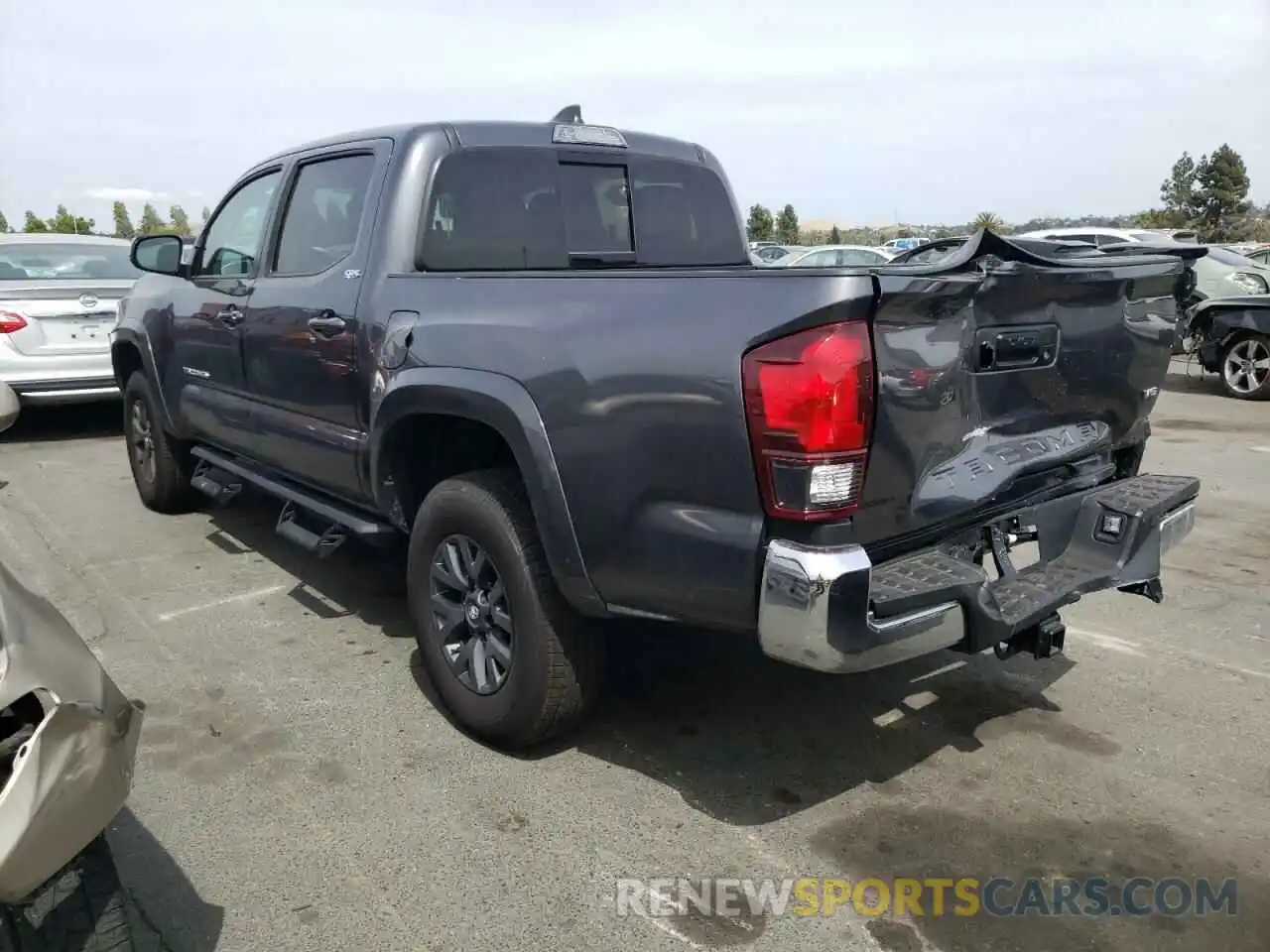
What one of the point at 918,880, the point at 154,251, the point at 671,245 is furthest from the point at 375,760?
the point at 154,251

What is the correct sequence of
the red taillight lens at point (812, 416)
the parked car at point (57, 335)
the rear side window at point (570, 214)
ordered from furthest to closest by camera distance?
the parked car at point (57, 335) → the rear side window at point (570, 214) → the red taillight lens at point (812, 416)

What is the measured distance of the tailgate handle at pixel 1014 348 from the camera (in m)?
2.81

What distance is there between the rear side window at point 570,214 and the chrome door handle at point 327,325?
419 mm

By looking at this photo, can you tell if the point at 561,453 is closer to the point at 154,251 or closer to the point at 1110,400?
the point at 1110,400

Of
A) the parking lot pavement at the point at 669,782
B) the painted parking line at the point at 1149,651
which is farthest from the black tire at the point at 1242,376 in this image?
the painted parking line at the point at 1149,651

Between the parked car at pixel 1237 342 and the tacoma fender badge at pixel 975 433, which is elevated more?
the tacoma fender badge at pixel 975 433

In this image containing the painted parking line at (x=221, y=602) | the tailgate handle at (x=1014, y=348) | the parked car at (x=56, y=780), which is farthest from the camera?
the painted parking line at (x=221, y=602)

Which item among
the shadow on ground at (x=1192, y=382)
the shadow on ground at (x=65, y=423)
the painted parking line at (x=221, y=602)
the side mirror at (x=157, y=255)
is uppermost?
the side mirror at (x=157, y=255)

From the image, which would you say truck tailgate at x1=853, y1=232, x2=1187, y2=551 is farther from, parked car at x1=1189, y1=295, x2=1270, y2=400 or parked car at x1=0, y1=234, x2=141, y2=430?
parked car at x1=1189, y1=295, x2=1270, y2=400

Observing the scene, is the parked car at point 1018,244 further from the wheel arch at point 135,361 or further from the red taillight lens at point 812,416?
the wheel arch at point 135,361

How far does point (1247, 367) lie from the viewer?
10773 mm

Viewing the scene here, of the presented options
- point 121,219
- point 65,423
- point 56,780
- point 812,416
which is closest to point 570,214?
point 812,416

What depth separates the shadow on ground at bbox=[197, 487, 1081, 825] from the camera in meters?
3.20

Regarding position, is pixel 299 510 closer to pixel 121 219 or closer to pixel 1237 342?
pixel 1237 342
